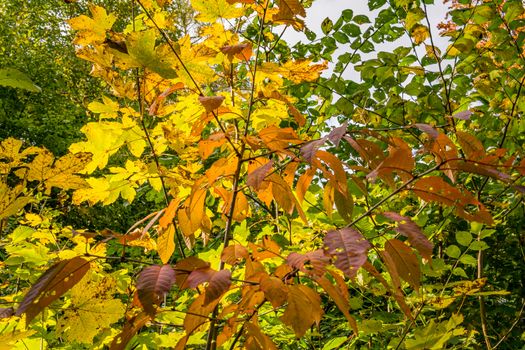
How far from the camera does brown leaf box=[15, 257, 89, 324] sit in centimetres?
56

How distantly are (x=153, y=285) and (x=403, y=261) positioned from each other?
36 centimetres

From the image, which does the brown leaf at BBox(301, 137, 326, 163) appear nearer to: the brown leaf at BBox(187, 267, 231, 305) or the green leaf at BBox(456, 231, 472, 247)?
the brown leaf at BBox(187, 267, 231, 305)

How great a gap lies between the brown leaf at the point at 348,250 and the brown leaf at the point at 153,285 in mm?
210

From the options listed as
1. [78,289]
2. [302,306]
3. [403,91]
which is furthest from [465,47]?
[78,289]

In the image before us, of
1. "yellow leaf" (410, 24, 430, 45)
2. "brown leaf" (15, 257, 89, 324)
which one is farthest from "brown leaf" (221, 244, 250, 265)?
"yellow leaf" (410, 24, 430, 45)

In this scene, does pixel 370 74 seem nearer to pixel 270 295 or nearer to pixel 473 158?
pixel 473 158

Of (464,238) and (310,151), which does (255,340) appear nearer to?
(310,151)

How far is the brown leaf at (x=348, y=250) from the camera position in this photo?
20.6 inches

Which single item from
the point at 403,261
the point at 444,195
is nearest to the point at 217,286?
the point at 403,261

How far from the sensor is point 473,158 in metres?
0.68

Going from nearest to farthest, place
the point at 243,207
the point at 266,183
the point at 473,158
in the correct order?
the point at 473,158
the point at 266,183
the point at 243,207

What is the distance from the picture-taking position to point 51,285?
0.60 meters

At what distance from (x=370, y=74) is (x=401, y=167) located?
120cm

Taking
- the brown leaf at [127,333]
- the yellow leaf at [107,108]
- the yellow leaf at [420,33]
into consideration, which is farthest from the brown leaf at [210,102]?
the yellow leaf at [420,33]
